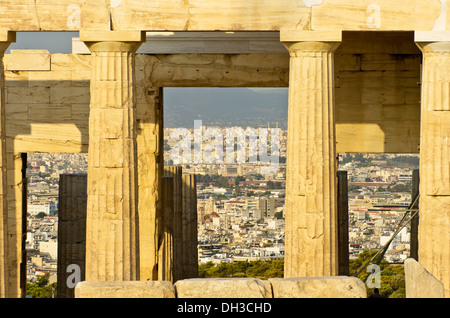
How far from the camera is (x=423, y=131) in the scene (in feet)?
117

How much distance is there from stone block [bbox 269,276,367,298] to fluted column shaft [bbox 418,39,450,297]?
13.6 m

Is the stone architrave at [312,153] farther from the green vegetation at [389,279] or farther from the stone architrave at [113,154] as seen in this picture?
the green vegetation at [389,279]

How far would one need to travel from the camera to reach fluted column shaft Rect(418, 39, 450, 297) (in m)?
35.2

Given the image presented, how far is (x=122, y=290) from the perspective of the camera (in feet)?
71.8

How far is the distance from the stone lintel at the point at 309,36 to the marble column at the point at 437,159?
3.07 m

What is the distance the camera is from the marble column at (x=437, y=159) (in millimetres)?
35188

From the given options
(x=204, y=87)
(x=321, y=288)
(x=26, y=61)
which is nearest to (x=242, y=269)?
(x=204, y=87)

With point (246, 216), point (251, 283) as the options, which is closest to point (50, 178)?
point (246, 216)

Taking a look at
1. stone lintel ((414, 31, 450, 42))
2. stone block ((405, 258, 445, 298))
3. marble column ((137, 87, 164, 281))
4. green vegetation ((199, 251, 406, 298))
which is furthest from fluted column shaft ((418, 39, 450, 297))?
green vegetation ((199, 251, 406, 298))

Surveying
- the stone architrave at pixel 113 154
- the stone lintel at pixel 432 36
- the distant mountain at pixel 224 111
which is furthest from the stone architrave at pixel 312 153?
the distant mountain at pixel 224 111

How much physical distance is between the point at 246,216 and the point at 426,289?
80.6 metres

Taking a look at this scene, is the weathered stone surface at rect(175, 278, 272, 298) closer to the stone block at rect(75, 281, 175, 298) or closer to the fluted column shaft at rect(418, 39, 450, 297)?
the stone block at rect(75, 281, 175, 298)

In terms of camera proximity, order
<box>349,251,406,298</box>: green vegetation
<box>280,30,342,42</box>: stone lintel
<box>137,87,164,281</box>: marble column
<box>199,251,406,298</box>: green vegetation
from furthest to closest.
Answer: <box>199,251,406,298</box>: green vegetation < <box>349,251,406,298</box>: green vegetation < <box>137,87,164,281</box>: marble column < <box>280,30,342,42</box>: stone lintel

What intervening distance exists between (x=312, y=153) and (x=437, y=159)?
4.54 metres
